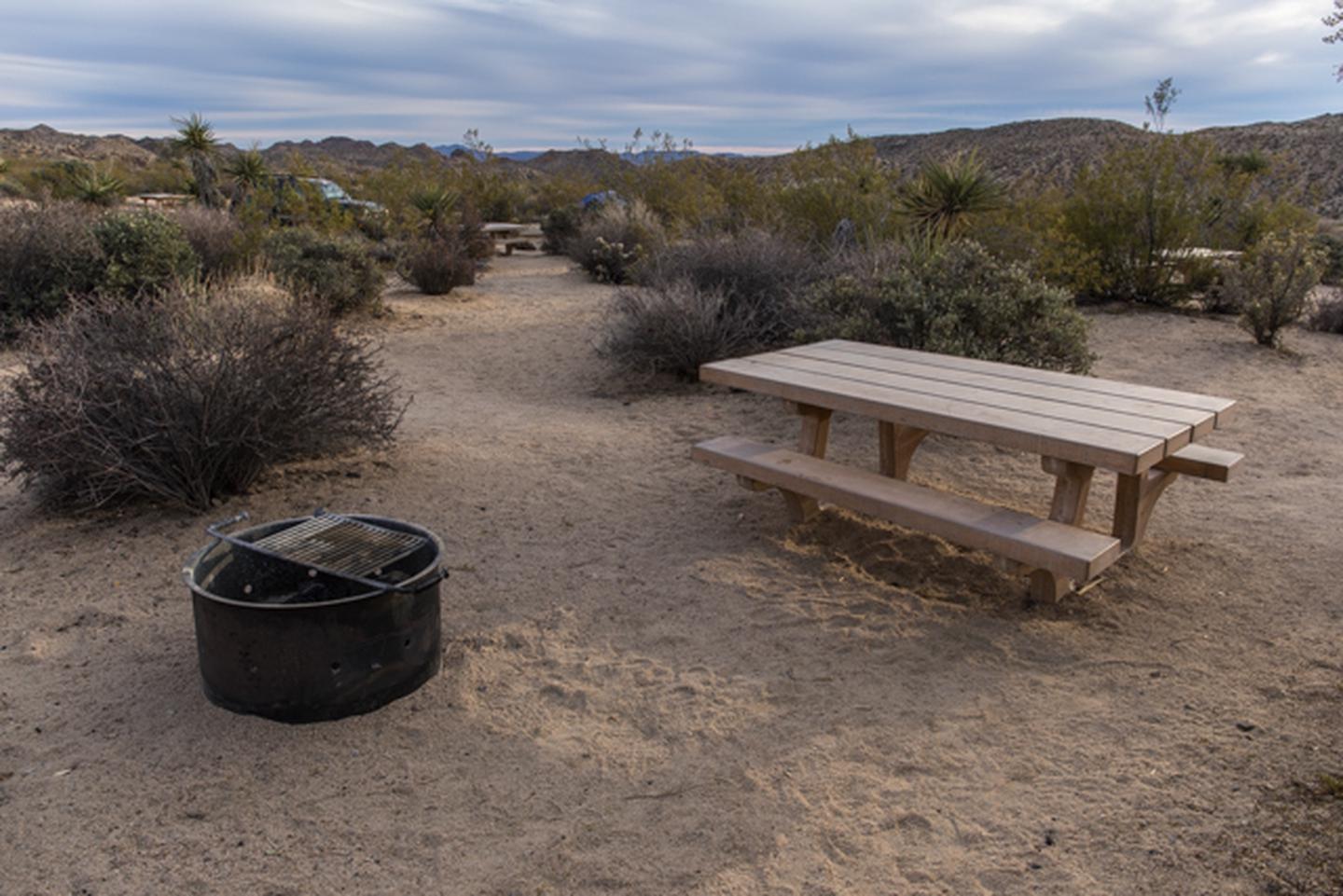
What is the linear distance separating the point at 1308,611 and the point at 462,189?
2445cm

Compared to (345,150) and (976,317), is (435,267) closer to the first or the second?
(976,317)

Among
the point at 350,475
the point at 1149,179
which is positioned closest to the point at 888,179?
the point at 1149,179

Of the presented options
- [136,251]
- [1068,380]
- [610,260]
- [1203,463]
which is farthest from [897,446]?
[610,260]

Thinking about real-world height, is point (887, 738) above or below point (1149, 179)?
below

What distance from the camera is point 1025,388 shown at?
4.55 metres

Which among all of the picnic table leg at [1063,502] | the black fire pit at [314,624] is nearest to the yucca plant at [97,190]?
the black fire pit at [314,624]

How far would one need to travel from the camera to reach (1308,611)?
13.0 feet

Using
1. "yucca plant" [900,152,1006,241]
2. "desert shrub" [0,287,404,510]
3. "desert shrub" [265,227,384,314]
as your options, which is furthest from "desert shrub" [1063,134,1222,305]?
"desert shrub" [0,287,404,510]

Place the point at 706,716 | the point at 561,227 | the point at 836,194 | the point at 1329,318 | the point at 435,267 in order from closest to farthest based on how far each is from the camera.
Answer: the point at 706,716
the point at 1329,318
the point at 836,194
the point at 435,267
the point at 561,227

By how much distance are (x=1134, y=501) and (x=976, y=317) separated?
2.98 meters

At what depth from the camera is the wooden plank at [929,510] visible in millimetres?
3623

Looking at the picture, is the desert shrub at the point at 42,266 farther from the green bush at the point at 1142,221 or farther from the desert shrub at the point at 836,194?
the green bush at the point at 1142,221

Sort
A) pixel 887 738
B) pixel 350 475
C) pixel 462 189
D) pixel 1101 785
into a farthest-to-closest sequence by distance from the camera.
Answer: pixel 462 189 → pixel 350 475 → pixel 887 738 → pixel 1101 785

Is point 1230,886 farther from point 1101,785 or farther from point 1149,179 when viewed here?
point 1149,179
